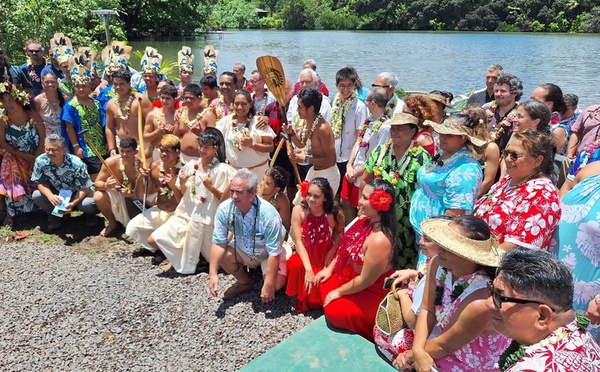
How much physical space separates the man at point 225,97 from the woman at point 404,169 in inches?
95.8

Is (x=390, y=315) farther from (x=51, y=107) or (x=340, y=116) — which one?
(x=51, y=107)

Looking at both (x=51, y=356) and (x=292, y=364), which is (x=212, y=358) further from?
(x=51, y=356)

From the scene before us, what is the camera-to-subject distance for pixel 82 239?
5723 millimetres

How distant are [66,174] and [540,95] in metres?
5.56

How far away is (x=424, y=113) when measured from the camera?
4.38 m

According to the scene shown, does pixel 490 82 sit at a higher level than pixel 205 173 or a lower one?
higher

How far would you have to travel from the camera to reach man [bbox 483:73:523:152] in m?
4.89

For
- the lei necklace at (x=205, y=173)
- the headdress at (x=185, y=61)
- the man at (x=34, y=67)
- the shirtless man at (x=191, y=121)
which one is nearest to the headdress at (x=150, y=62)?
the headdress at (x=185, y=61)

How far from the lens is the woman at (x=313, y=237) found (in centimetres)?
414

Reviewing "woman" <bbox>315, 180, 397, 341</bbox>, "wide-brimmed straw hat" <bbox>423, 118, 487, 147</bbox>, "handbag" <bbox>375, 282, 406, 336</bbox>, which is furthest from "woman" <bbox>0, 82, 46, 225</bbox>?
"wide-brimmed straw hat" <bbox>423, 118, 487, 147</bbox>

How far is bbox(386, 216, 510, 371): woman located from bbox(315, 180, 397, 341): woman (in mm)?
650

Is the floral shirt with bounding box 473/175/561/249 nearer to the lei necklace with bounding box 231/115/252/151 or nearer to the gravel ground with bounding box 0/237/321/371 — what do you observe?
the gravel ground with bounding box 0/237/321/371

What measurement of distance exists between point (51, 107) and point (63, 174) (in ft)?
3.83

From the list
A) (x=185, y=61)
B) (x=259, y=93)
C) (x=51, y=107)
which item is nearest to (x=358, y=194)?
(x=259, y=93)
